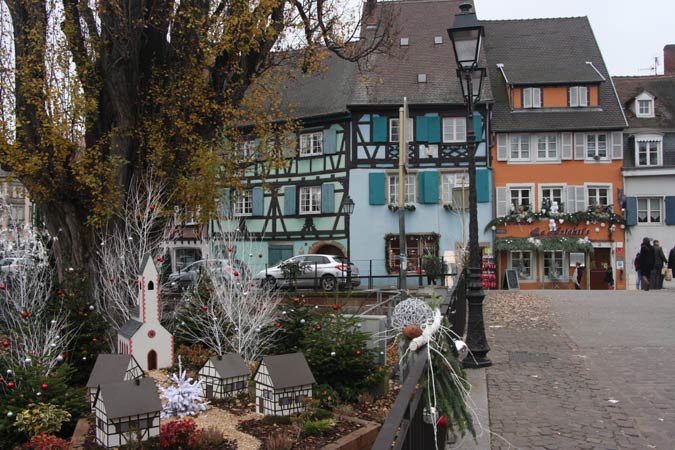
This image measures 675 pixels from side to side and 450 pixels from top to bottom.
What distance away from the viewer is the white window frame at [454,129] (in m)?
32.5

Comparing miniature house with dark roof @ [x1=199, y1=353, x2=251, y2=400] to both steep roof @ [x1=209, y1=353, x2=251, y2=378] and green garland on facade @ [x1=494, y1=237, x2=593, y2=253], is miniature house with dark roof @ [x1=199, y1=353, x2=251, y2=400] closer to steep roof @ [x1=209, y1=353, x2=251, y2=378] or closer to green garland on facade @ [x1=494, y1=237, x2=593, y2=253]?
steep roof @ [x1=209, y1=353, x2=251, y2=378]

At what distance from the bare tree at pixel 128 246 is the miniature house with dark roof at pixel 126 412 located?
12.5 feet

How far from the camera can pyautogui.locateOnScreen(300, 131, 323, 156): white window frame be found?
3378cm

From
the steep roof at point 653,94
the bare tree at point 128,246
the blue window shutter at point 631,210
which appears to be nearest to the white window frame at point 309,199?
the blue window shutter at point 631,210

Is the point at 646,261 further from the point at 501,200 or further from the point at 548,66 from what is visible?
the point at 548,66

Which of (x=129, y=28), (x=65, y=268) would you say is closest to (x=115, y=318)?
(x=65, y=268)

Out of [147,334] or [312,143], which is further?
[312,143]

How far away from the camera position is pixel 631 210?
33.0m

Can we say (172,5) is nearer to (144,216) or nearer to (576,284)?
(144,216)

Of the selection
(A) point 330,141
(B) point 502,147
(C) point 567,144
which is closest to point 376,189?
(A) point 330,141

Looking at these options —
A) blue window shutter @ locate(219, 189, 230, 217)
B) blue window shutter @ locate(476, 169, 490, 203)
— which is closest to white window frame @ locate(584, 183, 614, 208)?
blue window shutter @ locate(476, 169, 490, 203)

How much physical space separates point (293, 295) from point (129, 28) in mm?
5133

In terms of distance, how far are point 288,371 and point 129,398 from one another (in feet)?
4.97

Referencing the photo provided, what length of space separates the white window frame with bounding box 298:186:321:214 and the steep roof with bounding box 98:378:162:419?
1101 inches
